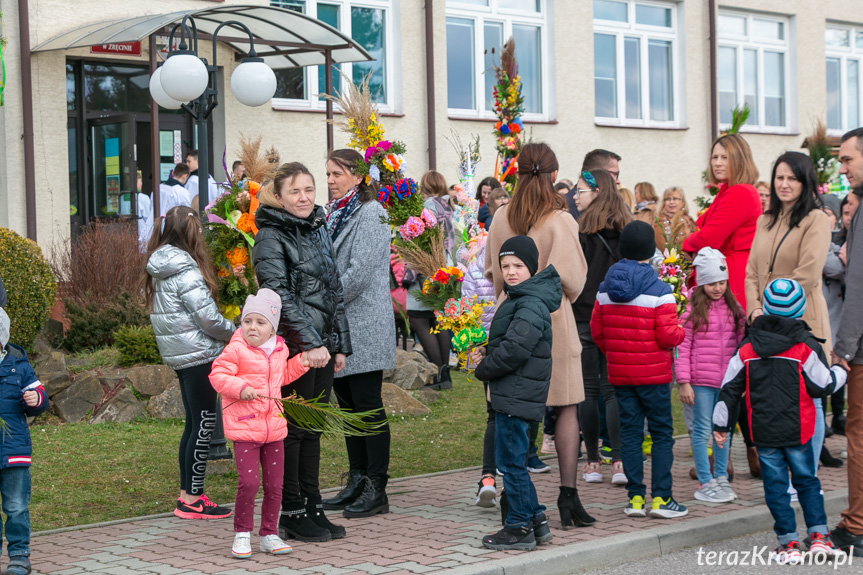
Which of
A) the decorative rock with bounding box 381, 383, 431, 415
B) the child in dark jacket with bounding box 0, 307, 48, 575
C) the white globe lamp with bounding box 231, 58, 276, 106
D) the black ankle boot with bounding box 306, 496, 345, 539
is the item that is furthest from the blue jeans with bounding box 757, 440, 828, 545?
the white globe lamp with bounding box 231, 58, 276, 106

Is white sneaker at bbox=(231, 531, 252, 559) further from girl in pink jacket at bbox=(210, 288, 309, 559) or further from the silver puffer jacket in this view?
the silver puffer jacket

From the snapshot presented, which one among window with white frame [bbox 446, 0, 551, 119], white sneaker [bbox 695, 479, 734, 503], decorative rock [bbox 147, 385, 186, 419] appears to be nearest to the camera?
white sneaker [bbox 695, 479, 734, 503]

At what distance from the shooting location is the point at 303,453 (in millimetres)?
5996

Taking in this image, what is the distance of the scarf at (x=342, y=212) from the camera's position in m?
6.59

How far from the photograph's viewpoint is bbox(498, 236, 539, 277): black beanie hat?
5758mm

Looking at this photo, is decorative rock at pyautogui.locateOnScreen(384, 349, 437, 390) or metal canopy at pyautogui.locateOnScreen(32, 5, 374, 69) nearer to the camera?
decorative rock at pyautogui.locateOnScreen(384, 349, 437, 390)

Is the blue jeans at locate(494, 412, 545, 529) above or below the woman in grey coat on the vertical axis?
below

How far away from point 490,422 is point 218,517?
1.82 m

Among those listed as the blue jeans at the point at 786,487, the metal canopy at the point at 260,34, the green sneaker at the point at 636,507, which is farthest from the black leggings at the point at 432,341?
the blue jeans at the point at 786,487

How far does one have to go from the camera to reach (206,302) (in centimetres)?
670

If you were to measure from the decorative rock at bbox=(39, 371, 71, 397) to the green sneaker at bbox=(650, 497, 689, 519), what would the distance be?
622cm

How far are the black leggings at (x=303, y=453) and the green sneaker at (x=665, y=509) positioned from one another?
6.79 ft

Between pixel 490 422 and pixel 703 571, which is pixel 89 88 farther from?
pixel 703 571

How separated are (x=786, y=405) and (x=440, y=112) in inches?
519
